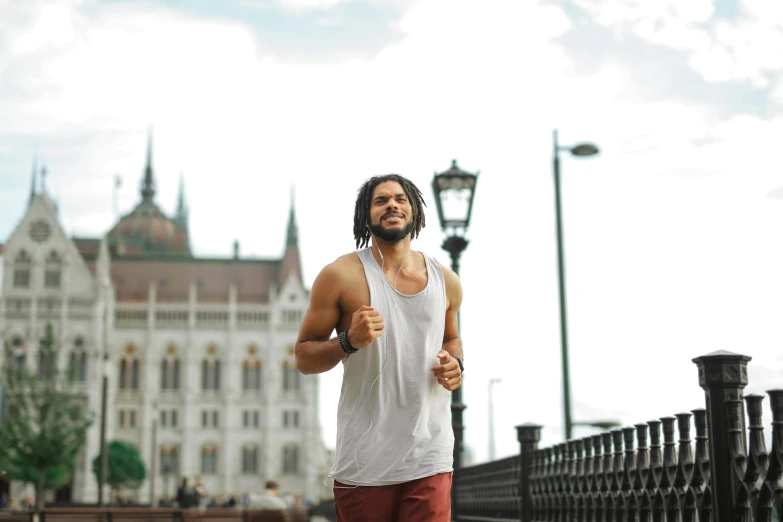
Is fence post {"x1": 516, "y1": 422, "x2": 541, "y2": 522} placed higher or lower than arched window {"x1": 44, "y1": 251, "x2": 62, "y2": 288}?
lower

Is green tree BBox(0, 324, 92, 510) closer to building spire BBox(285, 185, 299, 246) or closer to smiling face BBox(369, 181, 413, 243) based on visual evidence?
smiling face BBox(369, 181, 413, 243)

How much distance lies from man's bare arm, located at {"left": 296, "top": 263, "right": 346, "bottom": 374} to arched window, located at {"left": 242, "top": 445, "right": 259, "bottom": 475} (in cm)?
8874

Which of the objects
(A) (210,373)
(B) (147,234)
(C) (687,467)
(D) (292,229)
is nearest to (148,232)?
(B) (147,234)

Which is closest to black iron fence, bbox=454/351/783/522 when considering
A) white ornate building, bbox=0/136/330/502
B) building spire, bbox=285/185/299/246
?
white ornate building, bbox=0/136/330/502

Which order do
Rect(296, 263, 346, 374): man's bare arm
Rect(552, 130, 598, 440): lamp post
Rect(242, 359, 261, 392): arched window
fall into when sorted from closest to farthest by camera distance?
Rect(296, 263, 346, 374): man's bare arm, Rect(552, 130, 598, 440): lamp post, Rect(242, 359, 261, 392): arched window

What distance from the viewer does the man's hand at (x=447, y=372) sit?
11.3 ft

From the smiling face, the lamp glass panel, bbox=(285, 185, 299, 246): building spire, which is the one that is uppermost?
bbox=(285, 185, 299, 246): building spire

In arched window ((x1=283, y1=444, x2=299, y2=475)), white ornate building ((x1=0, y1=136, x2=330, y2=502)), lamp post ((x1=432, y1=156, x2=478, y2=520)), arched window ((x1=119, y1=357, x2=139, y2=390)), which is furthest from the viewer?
arched window ((x1=119, y1=357, x2=139, y2=390))

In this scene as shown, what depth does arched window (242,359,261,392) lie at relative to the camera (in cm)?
9188

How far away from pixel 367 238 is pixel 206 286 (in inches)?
3773

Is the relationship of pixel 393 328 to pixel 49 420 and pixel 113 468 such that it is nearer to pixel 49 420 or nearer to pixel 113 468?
pixel 49 420

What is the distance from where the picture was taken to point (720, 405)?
4.48m

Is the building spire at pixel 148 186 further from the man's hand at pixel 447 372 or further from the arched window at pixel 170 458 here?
the man's hand at pixel 447 372

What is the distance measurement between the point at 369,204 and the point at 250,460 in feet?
292
